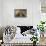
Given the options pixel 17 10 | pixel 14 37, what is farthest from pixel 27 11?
pixel 14 37

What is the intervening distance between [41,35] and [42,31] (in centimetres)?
16

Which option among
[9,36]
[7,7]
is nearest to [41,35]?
[9,36]

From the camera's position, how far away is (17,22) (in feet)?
15.8

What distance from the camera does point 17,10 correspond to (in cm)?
483

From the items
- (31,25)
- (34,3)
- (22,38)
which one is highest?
(34,3)

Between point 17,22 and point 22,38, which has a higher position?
point 17,22

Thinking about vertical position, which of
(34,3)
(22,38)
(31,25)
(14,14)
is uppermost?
(34,3)

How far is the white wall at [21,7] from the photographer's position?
15.7 feet

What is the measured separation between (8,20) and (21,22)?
505 millimetres

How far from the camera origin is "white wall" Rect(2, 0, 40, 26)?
4793 millimetres

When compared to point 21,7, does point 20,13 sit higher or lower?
lower

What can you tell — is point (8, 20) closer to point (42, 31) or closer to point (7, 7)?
point (7, 7)

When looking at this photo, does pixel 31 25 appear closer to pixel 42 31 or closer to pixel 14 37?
pixel 42 31

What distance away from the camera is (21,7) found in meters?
4.83
